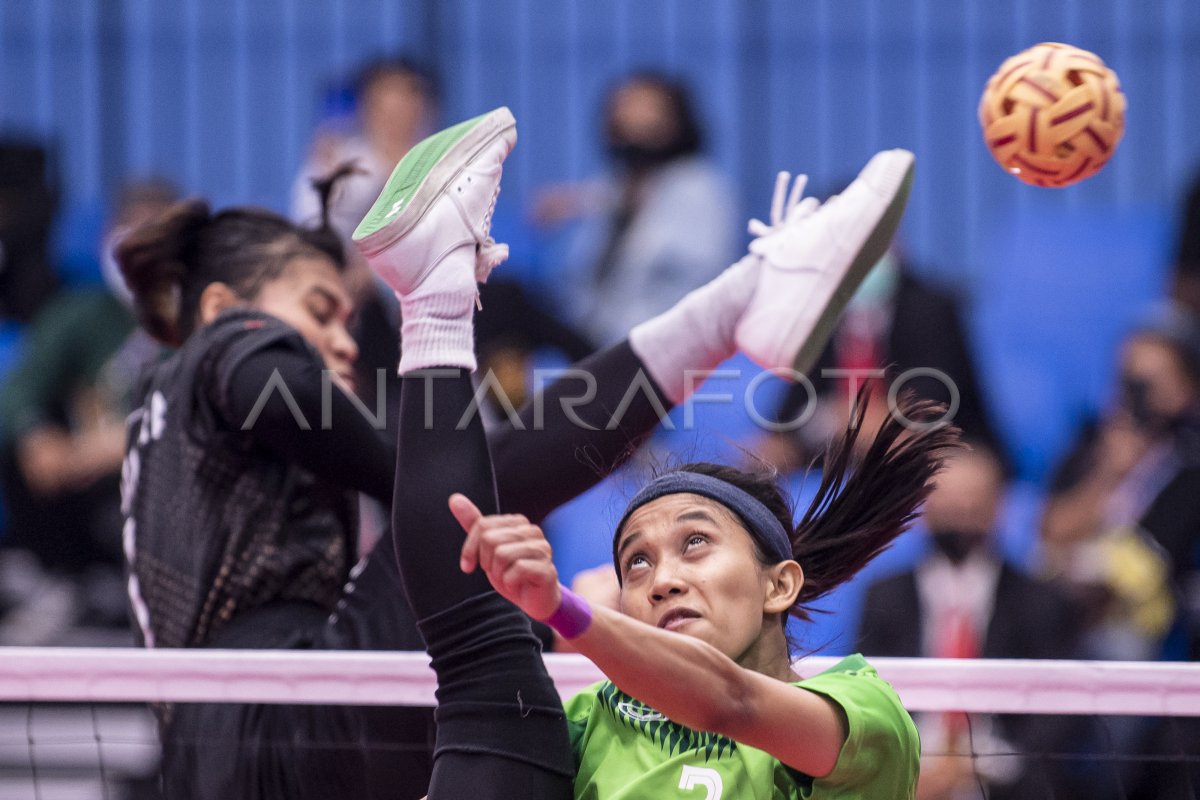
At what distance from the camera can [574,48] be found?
870 centimetres

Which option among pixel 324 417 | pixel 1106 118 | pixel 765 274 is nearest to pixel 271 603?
pixel 324 417

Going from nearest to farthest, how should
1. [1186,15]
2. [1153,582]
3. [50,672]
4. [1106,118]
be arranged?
[50,672], [1106,118], [1153,582], [1186,15]

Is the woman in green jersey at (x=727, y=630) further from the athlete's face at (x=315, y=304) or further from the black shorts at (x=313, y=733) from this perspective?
the athlete's face at (x=315, y=304)

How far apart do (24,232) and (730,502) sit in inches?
231

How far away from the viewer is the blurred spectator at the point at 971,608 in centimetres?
581

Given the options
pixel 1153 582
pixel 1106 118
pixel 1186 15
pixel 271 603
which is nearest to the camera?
pixel 271 603

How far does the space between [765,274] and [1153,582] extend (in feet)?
8.82

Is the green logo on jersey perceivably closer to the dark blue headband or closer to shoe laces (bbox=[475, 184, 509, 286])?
the dark blue headband

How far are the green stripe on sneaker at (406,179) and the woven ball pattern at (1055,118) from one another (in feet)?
4.81

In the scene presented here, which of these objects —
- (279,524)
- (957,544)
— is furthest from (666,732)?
(957,544)

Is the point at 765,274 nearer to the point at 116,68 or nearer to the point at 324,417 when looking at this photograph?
the point at 324,417

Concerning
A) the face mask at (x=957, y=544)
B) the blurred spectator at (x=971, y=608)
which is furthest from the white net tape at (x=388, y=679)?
the face mask at (x=957, y=544)

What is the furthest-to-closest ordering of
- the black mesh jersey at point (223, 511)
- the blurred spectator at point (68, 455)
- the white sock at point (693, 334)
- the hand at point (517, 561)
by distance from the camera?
1. the blurred spectator at point (68, 455)
2. the white sock at point (693, 334)
3. the black mesh jersey at point (223, 511)
4. the hand at point (517, 561)

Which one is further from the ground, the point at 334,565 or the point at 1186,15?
the point at 1186,15
